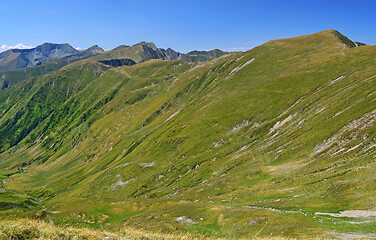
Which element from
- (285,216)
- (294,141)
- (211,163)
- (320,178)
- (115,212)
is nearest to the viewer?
(285,216)

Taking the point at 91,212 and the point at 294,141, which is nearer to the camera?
the point at 91,212

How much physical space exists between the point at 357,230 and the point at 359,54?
171 meters

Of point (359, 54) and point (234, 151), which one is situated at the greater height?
point (359, 54)

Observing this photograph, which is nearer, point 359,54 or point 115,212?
point 115,212

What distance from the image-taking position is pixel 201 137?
135m

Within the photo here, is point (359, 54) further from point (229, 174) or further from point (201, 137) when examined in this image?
point (229, 174)

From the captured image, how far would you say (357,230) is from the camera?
2770 cm

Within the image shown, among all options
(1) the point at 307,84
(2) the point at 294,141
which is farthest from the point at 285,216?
(1) the point at 307,84

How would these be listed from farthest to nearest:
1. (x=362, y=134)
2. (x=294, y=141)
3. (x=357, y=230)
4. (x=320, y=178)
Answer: (x=294, y=141) < (x=362, y=134) < (x=320, y=178) < (x=357, y=230)

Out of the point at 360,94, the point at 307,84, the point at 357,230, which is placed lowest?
the point at 357,230

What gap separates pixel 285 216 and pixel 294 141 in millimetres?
52286

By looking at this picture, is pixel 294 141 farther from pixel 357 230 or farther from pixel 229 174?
pixel 357 230

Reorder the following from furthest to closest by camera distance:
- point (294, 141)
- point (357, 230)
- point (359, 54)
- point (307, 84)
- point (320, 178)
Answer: point (359, 54) → point (307, 84) → point (294, 141) → point (320, 178) → point (357, 230)

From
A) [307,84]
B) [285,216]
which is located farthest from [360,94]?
[285,216]
